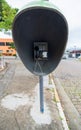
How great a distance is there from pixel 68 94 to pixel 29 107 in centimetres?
327

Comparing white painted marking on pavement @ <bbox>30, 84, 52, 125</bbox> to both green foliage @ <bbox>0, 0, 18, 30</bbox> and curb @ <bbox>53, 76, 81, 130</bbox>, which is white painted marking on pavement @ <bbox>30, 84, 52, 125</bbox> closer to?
curb @ <bbox>53, 76, 81, 130</bbox>

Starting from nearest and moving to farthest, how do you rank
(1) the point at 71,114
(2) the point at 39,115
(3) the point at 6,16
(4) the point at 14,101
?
(2) the point at 39,115 → (1) the point at 71,114 → (4) the point at 14,101 → (3) the point at 6,16

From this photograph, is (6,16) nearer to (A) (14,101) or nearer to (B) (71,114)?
(A) (14,101)

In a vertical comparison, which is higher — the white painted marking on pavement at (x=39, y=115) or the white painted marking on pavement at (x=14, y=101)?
the white painted marking on pavement at (x=39, y=115)

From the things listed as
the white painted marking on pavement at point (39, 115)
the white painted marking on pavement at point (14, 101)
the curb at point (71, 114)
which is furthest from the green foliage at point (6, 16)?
the white painted marking on pavement at point (39, 115)

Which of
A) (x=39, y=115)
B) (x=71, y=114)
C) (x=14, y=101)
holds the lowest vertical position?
(x=14, y=101)

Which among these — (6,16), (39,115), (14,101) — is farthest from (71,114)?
(6,16)

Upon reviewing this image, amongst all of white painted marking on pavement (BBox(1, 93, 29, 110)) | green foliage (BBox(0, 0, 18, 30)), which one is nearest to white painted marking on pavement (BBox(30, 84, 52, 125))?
white painted marking on pavement (BBox(1, 93, 29, 110))

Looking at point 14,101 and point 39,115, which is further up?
point 39,115

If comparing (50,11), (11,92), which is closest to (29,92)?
(11,92)

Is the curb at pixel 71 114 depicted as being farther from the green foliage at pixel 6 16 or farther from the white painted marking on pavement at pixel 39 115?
the green foliage at pixel 6 16

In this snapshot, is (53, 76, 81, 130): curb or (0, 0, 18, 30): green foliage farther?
(0, 0, 18, 30): green foliage

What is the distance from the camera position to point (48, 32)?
619 centimetres

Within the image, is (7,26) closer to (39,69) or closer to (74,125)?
(39,69)
